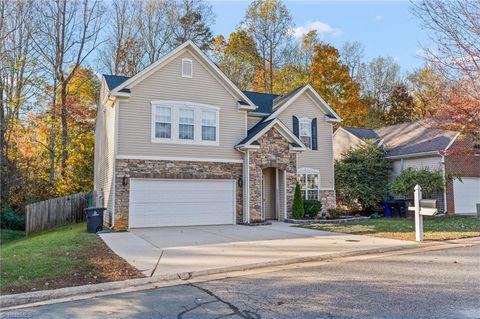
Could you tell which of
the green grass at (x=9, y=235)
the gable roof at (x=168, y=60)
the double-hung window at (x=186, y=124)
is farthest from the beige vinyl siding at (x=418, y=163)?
the green grass at (x=9, y=235)

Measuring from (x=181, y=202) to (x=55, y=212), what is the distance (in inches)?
291

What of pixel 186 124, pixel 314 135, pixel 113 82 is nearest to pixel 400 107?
pixel 314 135

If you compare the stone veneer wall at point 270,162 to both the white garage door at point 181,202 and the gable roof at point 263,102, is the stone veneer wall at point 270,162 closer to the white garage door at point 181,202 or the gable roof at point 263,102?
the white garage door at point 181,202

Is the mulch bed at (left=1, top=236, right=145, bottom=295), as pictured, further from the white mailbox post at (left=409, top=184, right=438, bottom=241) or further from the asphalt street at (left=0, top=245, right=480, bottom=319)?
the white mailbox post at (left=409, top=184, right=438, bottom=241)

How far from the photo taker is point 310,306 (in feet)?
17.2

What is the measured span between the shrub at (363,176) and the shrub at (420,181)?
1576 millimetres

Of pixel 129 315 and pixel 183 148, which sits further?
pixel 183 148

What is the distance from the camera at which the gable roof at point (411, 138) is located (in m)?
21.2

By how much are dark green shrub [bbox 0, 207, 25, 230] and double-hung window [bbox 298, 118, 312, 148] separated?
15.6 m

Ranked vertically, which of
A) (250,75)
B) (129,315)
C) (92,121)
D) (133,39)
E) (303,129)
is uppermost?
(133,39)

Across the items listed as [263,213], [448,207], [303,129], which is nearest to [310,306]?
[263,213]

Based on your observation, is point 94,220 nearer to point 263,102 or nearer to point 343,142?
point 263,102

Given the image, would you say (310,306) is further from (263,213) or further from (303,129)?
(303,129)

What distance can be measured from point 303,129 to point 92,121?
52.7 feet
